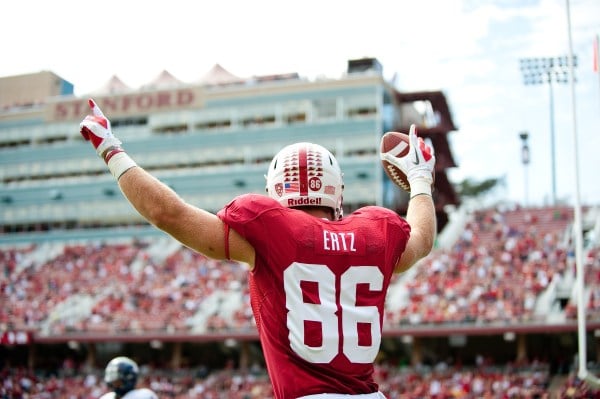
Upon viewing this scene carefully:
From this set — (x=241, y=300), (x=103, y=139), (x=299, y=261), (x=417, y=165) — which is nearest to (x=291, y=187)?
(x=299, y=261)

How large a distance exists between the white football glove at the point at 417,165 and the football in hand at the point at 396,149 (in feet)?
0.11

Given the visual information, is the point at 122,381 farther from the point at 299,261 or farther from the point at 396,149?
the point at 299,261

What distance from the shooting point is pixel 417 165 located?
353cm

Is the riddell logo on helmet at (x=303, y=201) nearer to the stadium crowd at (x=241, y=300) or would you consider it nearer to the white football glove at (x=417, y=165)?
the white football glove at (x=417, y=165)

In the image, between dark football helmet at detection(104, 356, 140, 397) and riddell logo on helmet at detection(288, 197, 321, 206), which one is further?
dark football helmet at detection(104, 356, 140, 397)

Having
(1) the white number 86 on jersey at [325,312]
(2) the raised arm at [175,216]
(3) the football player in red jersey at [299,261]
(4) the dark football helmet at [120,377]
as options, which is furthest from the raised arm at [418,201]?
(4) the dark football helmet at [120,377]

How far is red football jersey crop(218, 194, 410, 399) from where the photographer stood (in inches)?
106

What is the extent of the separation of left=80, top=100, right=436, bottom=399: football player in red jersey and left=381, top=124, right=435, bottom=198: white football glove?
597 millimetres

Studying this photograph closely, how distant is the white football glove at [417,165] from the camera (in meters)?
3.46

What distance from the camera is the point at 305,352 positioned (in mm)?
2709

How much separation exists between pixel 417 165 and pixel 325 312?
108cm

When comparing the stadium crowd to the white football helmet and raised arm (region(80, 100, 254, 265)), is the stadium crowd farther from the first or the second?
raised arm (region(80, 100, 254, 265))

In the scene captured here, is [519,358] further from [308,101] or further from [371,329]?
[371,329]

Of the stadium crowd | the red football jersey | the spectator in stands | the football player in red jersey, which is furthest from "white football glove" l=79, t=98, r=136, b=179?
the stadium crowd
